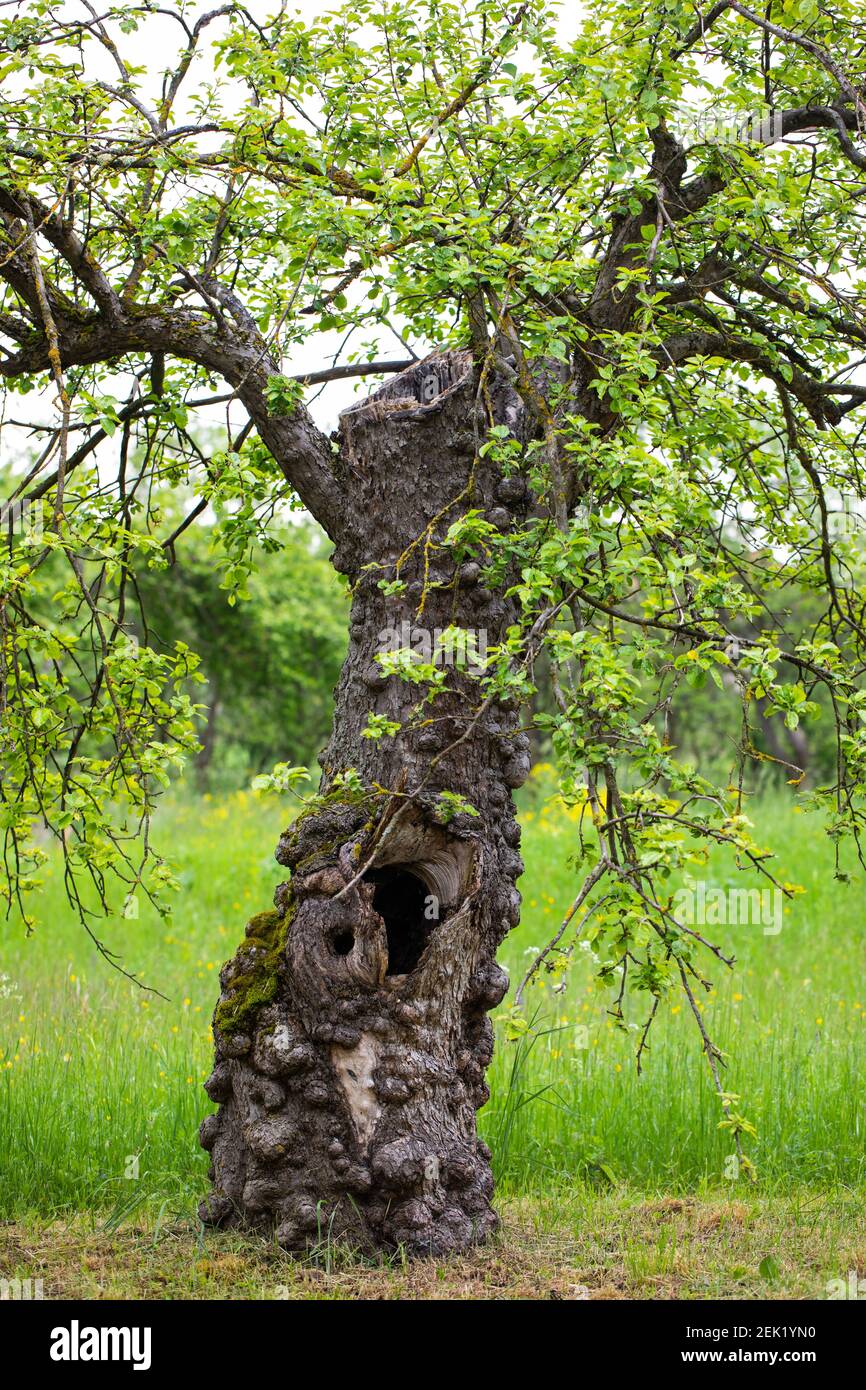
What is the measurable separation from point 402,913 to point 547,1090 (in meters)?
1.68

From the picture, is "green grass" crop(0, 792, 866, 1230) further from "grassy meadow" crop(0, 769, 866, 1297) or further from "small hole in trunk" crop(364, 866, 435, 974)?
"small hole in trunk" crop(364, 866, 435, 974)

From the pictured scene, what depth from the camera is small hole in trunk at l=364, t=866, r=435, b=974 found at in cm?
427

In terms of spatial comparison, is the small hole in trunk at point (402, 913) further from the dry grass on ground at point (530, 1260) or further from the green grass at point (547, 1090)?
the dry grass on ground at point (530, 1260)

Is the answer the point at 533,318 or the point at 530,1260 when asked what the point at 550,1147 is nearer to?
the point at 530,1260

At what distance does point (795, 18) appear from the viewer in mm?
4184

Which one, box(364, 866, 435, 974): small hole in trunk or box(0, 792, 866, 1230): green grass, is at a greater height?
box(364, 866, 435, 974): small hole in trunk

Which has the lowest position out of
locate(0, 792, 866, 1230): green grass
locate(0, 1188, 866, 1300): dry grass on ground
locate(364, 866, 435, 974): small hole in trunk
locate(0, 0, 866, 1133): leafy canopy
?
locate(0, 1188, 866, 1300): dry grass on ground

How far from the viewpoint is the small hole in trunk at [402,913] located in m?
4.27

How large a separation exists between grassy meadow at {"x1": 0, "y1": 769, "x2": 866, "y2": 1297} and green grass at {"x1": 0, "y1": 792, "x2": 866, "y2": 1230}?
1 cm

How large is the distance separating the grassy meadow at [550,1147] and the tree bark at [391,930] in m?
0.22

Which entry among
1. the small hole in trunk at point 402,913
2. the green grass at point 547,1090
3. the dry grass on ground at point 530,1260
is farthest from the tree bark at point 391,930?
the green grass at point 547,1090

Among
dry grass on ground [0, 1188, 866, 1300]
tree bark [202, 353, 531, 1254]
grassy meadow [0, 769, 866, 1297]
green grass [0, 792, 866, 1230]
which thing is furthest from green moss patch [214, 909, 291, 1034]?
green grass [0, 792, 866, 1230]
